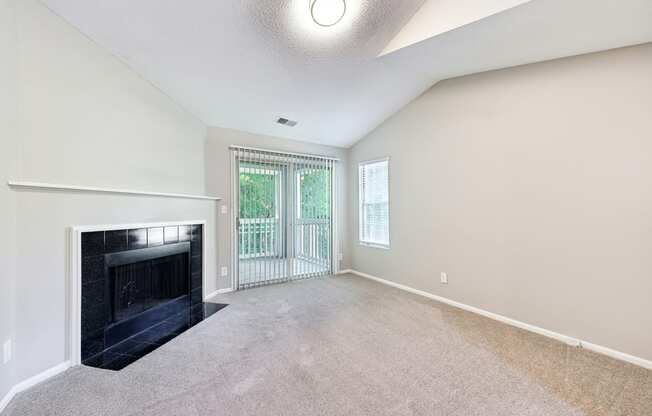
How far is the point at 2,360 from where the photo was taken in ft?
5.16

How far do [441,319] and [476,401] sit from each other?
1.25 metres

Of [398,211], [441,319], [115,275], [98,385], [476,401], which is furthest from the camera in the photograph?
[398,211]

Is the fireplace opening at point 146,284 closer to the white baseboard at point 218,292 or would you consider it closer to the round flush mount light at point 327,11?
the white baseboard at point 218,292

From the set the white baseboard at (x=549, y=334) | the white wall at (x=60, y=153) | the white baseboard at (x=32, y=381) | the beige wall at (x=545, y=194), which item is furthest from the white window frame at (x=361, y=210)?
the white baseboard at (x=32, y=381)

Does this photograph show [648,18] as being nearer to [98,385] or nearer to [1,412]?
[98,385]

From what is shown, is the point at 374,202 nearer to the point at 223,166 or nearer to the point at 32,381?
the point at 223,166

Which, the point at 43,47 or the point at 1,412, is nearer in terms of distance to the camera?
the point at 1,412

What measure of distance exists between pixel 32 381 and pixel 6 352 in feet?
1.04

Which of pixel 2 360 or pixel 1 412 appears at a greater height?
pixel 2 360

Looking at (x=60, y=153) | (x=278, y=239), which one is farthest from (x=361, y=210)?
(x=60, y=153)

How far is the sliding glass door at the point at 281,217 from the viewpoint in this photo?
391 cm

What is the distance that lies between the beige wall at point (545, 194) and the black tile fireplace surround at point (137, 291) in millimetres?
2804

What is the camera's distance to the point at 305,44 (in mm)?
2486

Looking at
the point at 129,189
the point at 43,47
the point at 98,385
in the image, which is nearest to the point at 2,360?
the point at 98,385
